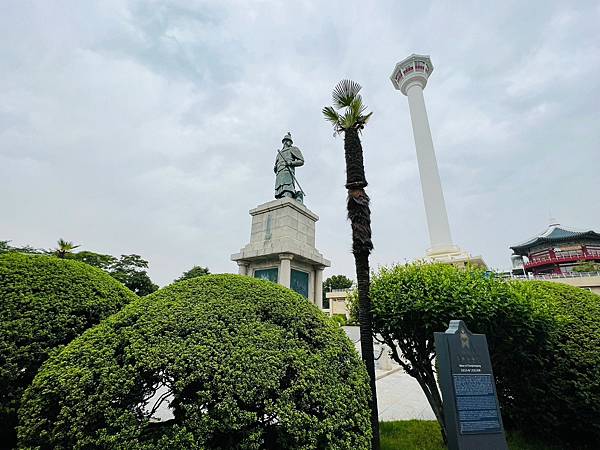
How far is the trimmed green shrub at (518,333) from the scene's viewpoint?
13.7 feet

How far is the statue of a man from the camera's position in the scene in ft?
43.1

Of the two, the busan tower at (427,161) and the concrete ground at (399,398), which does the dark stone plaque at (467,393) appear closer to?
the concrete ground at (399,398)

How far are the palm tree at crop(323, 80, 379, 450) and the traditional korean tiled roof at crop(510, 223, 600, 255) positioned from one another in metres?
54.4

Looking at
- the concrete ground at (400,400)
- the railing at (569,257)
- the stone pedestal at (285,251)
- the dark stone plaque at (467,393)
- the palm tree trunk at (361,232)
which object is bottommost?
the concrete ground at (400,400)

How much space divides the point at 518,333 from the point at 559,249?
54.0 meters

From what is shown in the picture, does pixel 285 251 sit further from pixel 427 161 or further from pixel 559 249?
pixel 559 249

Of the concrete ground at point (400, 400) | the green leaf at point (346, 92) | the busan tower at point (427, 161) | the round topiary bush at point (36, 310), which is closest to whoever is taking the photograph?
the round topiary bush at point (36, 310)

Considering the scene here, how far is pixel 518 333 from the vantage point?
437 cm

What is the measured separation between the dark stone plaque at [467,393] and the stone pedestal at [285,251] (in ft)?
23.6

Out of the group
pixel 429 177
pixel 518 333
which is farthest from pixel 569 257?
pixel 518 333

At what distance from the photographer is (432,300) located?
4254mm

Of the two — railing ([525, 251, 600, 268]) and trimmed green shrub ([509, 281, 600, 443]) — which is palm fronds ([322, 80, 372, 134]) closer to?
Result: trimmed green shrub ([509, 281, 600, 443])

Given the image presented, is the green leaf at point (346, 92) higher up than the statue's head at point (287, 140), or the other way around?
the statue's head at point (287, 140)

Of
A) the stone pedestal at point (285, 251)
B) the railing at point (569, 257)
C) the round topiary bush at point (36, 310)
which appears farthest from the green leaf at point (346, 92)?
the railing at point (569, 257)
